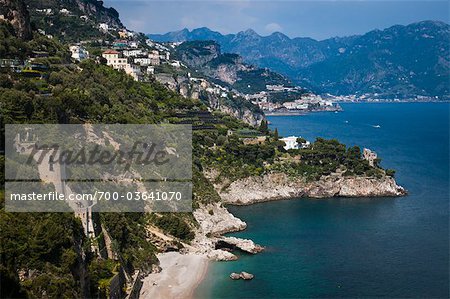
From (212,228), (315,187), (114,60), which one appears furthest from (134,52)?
(212,228)

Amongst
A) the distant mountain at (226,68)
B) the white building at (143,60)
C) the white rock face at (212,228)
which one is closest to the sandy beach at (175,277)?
the white rock face at (212,228)

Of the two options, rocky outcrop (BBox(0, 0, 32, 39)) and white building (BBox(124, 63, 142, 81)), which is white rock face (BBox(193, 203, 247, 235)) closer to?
rocky outcrop (BBox(0, 0, 32, 39))

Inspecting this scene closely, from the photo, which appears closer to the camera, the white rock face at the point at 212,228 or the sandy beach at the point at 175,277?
the sandy beach at the point at 175,277

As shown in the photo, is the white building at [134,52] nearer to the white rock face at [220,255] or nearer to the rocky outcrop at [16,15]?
the rocky outcrop at [16,15]

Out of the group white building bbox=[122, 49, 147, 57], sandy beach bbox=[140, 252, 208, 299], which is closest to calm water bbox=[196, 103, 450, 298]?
sandy beach bbox=[140, 252, 208, 299]

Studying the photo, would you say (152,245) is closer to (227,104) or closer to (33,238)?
(33,238)

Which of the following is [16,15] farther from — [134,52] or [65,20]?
[65,20]
